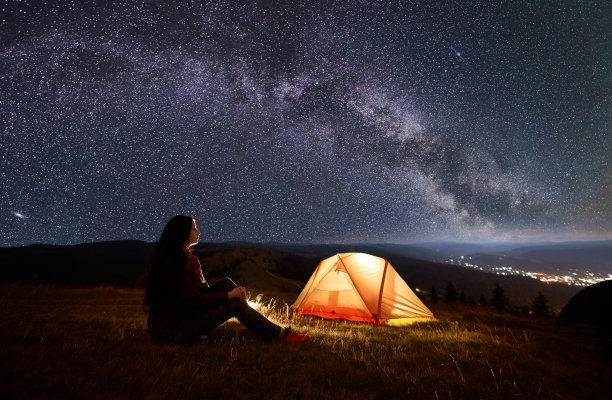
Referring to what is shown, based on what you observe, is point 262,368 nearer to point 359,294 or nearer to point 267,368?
point 267,368

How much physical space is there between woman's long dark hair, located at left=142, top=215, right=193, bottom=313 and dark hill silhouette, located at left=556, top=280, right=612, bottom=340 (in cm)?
1150

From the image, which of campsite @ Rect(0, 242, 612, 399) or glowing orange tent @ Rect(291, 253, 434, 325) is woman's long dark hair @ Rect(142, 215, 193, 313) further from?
glowing orange tent @ Rect(291, 253, 434, 325)

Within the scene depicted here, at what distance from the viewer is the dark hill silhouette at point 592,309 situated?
897cm

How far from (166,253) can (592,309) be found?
44.0 feet

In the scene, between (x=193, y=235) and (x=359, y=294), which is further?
(x=359, y=294)

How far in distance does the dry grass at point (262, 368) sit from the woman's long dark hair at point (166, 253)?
0.62m


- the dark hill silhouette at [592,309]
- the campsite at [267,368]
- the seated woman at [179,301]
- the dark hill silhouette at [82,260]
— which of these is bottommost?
the dark hill silhouette at [82,260]

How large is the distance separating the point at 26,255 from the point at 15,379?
5777 inches

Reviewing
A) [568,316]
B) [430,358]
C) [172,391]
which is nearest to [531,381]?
[430,358]

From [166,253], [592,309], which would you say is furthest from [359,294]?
[592,309]

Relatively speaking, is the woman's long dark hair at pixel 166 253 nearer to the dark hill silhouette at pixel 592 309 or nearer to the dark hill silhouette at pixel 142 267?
the dark hill silhouette at pixel 592 309

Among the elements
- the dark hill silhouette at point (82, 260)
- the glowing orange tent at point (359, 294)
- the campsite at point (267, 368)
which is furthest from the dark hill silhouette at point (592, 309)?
the dark hill silhouette at point (82, 260)

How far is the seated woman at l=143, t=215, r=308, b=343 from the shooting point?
12.4 ft

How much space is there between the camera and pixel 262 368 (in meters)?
3.22
